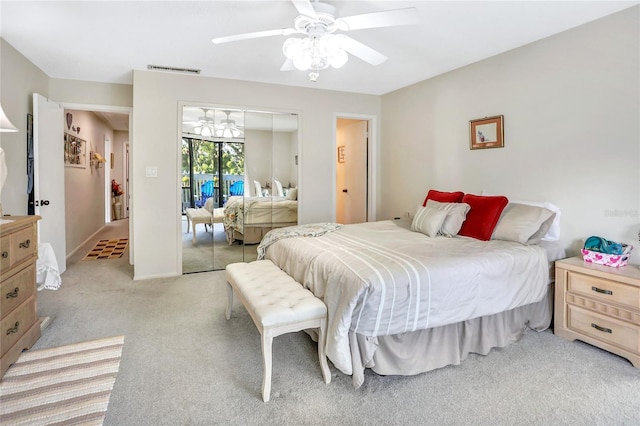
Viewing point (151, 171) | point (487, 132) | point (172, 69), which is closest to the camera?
point (487, 132)

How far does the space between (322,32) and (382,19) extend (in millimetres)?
427

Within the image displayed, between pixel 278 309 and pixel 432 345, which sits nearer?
pixel 278 309

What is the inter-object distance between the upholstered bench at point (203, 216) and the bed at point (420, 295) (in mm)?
2042

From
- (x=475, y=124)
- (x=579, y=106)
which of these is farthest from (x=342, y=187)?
(x=579, y=106)

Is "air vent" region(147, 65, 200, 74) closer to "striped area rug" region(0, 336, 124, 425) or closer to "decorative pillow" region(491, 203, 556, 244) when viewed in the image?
"striped area rug" region(0, 336, 124, 425)

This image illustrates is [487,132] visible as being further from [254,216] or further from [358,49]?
[254,216]

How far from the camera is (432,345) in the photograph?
2127mm

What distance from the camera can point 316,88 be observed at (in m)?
4.63

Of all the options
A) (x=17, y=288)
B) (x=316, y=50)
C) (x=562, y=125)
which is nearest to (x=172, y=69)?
(x=316, y=50)

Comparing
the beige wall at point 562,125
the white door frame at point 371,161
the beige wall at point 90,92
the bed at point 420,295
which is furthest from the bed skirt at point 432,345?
the beige wall at point 90,92

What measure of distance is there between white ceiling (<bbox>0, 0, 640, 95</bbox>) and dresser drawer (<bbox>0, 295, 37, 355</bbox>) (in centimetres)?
205

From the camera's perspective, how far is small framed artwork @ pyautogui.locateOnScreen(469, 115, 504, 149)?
11.0ft

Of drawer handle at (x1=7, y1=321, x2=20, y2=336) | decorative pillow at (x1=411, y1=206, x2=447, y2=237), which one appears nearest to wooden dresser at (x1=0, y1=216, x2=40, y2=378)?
drawer handle at (x1=7, y1=321, x2=20, y2=336)

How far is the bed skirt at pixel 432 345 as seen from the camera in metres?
1.94
